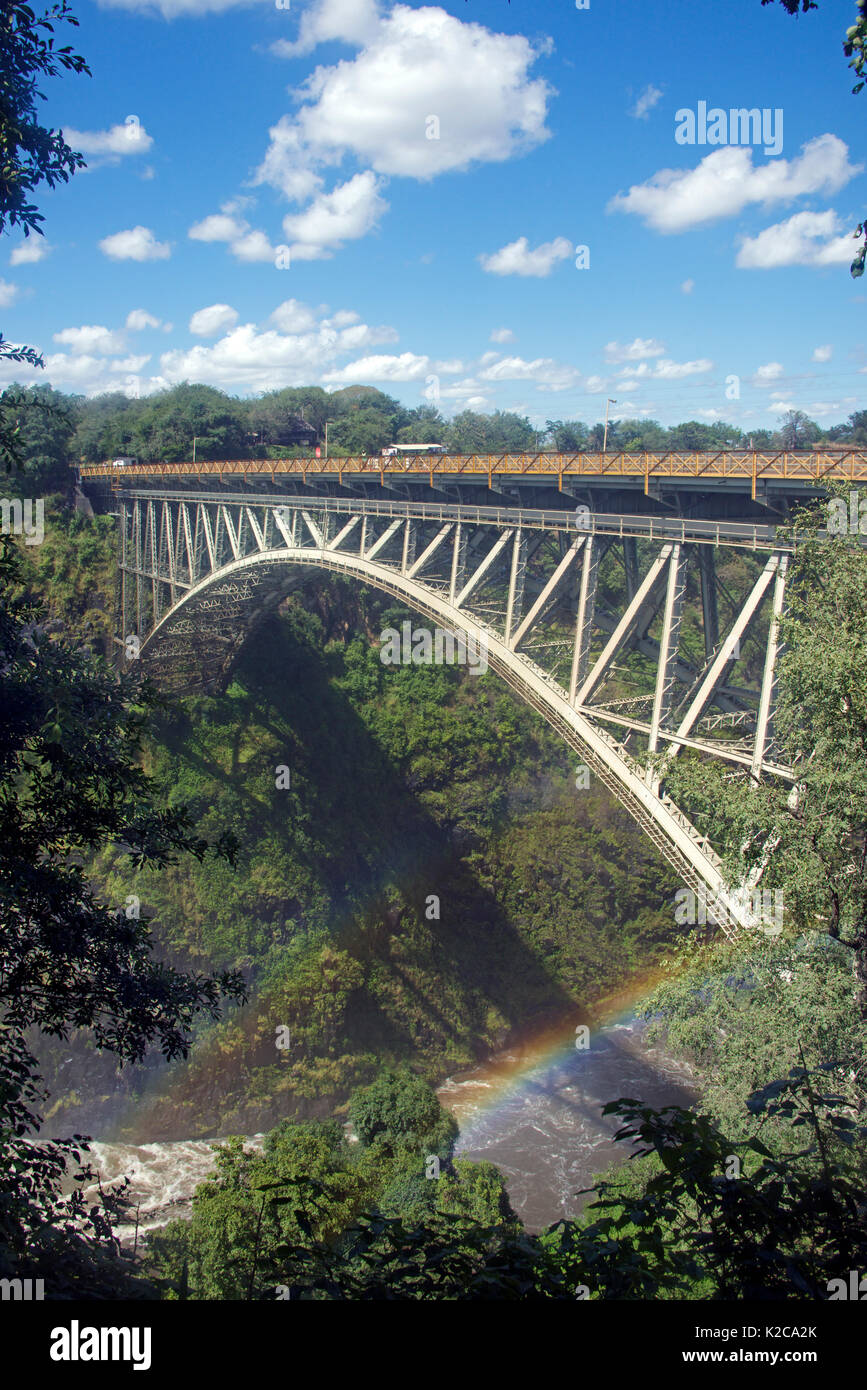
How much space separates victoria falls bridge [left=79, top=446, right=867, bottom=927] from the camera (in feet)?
42.1

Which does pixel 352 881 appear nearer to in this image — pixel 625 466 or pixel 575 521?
pixel 575 521

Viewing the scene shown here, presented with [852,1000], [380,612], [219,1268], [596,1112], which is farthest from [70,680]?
[380,612]

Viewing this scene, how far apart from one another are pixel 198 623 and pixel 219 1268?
25.4 metres

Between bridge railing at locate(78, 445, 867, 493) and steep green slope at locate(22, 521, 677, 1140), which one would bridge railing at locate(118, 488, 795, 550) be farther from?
steep green slope at locate(22, 521, 677, 1140)

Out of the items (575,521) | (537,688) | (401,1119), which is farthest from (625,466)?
(401,1119)

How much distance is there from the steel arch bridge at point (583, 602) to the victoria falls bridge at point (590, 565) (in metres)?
0.05

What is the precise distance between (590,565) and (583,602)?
76 cm

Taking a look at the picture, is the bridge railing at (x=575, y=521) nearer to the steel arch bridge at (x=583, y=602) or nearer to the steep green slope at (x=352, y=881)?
the steel arch bridge at (x=583, y=602)

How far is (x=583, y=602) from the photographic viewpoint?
50.9 feet

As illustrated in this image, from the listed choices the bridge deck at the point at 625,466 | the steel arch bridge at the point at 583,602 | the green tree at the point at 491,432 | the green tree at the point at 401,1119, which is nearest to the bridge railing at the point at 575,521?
the steel arch bridge at the point at 583,602

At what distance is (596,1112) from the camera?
28.2 m

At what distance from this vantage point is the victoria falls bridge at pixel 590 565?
12.8 metres

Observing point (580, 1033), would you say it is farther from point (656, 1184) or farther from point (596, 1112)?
point (656, 1184)

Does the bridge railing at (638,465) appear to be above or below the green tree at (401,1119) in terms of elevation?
above
